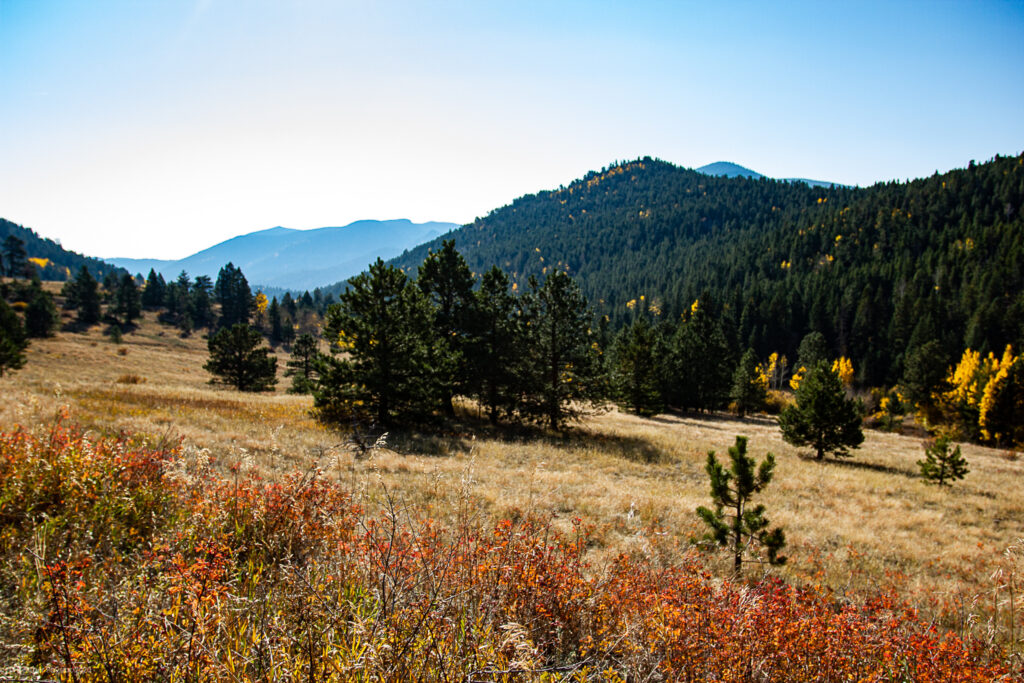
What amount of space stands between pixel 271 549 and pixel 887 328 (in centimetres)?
12560

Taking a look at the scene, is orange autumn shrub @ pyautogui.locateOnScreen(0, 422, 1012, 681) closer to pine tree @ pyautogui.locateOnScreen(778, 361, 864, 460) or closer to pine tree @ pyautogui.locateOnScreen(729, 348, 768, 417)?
pine tree @ pyautogui.locateOnScreen(778, 361, 864, 460)

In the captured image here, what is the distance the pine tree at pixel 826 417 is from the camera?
2280cm

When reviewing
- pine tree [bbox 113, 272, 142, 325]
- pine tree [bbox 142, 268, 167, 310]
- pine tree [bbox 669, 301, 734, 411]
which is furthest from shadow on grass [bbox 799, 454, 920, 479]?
pine tree [bbox 142, 268, 167, 310]

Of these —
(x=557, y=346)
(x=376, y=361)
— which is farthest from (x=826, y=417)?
(x=376, y=361)

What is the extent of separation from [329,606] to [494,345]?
768 inches

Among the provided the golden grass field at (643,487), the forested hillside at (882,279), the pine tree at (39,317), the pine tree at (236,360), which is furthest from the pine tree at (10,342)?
the forested hillside at (882,279)

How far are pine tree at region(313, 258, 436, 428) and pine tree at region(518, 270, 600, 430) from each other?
19.0ft

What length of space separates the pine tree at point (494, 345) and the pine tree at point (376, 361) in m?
4.22

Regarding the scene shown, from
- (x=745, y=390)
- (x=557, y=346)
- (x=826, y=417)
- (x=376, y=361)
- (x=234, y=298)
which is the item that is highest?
(x=234, y=298)

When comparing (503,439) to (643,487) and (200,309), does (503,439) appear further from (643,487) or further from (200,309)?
(200,309)

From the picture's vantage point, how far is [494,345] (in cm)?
2219

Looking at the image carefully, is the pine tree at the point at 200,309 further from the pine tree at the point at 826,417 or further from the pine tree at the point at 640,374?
the pine tree at the point at 826,417

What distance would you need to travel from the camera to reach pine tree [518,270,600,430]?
20984 mm

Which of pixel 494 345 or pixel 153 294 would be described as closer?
pixel 494 345
